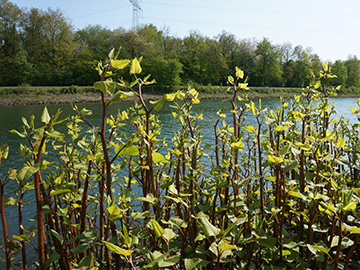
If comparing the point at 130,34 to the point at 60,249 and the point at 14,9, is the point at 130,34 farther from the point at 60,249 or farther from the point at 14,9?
the point at 60,249

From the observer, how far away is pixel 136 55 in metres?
48.7

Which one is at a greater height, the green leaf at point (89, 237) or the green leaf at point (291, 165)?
the green leaf at point (291, 165)

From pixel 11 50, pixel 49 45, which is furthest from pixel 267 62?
pixel 11 50

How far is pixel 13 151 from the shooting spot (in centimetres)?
877

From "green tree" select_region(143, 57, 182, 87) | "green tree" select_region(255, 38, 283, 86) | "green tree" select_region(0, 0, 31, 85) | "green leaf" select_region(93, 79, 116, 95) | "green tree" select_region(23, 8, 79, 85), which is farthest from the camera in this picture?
"green tree" select_region(255, 38, 283, 86)

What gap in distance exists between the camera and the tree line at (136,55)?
4019 cm

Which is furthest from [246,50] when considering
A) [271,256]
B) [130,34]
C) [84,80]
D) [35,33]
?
[271,256]

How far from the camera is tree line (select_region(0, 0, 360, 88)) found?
40.2m

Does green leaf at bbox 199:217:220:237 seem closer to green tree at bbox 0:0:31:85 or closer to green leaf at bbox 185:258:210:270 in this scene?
green leaf at bbox 185:258:210:270

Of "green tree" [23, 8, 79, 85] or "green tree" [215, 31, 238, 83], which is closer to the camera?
"green tree" [23, 8, 79, 85]

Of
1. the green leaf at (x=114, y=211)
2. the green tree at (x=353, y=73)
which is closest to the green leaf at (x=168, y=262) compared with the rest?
the green leaf at (x=114, y=211)

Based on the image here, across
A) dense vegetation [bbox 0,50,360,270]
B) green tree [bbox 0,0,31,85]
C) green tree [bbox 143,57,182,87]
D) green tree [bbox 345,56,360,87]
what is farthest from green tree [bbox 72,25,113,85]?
green tree [bbox 345,56,360,87]

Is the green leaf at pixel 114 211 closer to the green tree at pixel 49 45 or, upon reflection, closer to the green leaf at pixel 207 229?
the green leaf at pixel 207 229

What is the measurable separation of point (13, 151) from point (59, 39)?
41790 millimetres
